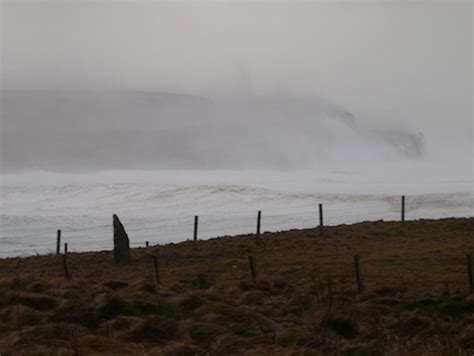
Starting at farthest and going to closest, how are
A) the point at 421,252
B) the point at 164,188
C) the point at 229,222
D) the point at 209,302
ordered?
the point at 164,188, the point at 229,222, the point at 421,252, the point at 209,302

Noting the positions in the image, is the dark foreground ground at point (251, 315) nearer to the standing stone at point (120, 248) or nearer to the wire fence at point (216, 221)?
the standing stone at point (120, 248)

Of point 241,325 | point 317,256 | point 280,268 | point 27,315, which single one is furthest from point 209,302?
point 317,256

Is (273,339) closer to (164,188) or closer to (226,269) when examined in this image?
(226,269)

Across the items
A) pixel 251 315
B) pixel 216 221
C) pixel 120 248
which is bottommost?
pixel 251 315

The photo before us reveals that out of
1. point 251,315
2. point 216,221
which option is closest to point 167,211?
point 216,221

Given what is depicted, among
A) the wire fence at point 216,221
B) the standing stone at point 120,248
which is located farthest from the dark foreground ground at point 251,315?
the wire fence at point 216,221

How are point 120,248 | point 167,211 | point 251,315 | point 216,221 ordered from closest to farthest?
point 251,315 → point 120,248 → point 216,221 → point 167,211

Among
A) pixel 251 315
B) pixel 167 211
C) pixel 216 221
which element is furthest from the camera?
pixel 167 211

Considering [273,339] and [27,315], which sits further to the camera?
[27,315]

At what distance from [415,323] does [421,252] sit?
17.6 m

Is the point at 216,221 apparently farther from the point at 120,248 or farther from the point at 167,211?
the point at 120,248

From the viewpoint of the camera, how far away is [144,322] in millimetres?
12477

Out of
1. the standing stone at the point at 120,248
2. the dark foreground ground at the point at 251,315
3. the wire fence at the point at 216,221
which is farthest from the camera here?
the wire fence at the point at 216,221

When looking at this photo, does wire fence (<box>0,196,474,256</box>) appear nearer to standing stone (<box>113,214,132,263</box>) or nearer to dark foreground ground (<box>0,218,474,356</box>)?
standing stone (<box>113,214,132,263</box>)
